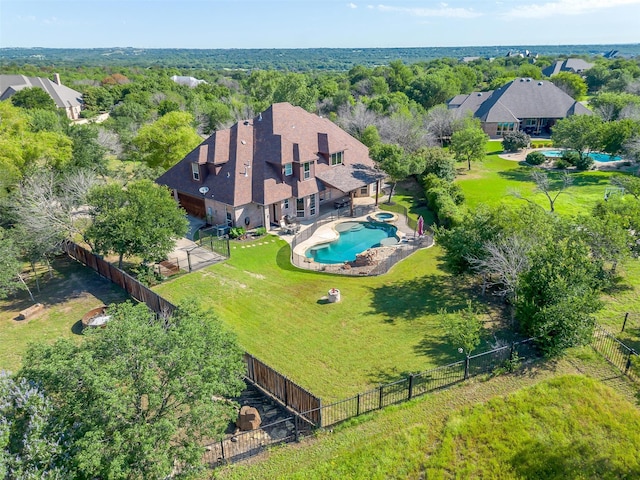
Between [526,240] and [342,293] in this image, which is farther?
[342,293]

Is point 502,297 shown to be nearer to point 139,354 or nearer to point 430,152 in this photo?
point 139,354

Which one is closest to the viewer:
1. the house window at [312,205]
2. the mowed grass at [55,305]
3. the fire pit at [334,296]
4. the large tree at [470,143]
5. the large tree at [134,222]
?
the mowed grass at [55,305]

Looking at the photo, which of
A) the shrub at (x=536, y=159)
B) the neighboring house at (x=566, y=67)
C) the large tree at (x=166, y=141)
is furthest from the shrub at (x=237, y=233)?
the neighboring house at (x=566, y=67)

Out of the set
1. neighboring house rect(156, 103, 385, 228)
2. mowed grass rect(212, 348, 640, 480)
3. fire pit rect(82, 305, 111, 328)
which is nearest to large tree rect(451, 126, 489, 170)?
neighboring house rect(156, 103, 385, 228)

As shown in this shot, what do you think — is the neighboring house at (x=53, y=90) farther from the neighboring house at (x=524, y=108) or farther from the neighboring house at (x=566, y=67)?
the neighboring house at (x=566, y=67)

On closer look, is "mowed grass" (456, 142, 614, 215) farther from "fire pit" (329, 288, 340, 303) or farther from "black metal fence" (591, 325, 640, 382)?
"fire pit" (329, 288, 340, 303)

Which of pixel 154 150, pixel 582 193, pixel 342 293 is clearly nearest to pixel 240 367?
pixel 342 293

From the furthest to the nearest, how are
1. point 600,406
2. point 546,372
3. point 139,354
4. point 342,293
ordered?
1. point 342,293
2. point 546,372
3. point 600,406
4. point 139,354
